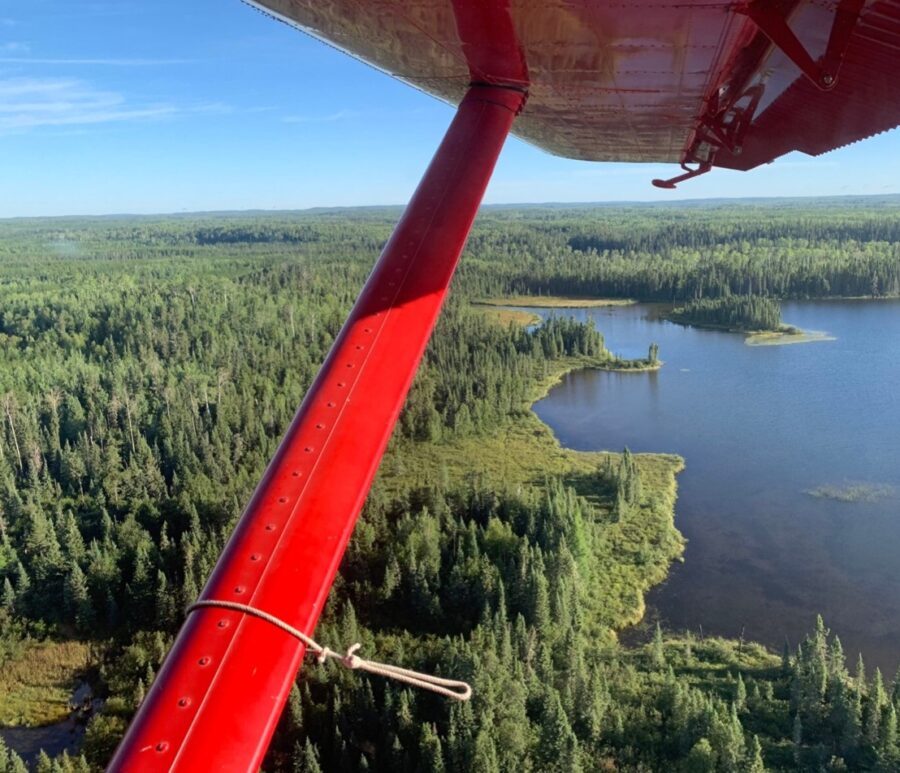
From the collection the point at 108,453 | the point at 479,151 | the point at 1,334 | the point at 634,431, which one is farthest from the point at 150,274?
the point at 479,151

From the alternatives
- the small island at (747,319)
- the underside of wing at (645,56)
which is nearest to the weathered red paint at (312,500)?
the underside of wing at (645,56)

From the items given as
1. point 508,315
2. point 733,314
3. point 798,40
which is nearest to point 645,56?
point 798,40

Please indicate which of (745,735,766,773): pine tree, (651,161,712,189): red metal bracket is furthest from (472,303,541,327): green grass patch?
(651,161,712,189): red metal bracket

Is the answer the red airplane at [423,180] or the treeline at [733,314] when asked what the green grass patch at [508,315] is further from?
the red airplane at [423,180]

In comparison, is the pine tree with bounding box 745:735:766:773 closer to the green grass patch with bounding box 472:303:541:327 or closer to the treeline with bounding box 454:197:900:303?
the green grass patch with bounding box 472:303:541:327

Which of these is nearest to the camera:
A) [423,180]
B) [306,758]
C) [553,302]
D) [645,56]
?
[645,56]

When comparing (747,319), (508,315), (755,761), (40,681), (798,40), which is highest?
(798,40)

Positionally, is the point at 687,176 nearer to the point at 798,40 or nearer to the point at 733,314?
the point at 798,40
